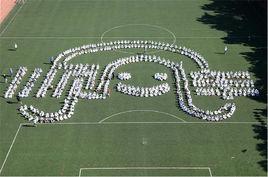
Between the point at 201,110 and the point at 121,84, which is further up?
the point at 121,84

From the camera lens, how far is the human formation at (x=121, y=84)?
61.0 metres

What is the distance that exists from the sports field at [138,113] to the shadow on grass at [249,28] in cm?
19

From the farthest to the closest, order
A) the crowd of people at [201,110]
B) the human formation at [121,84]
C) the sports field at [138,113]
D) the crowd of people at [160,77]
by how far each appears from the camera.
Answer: the crowd of people at [160,77] < the human formation at [121,84] < the crowd of people at [201,110] < the sports field at [138,113]

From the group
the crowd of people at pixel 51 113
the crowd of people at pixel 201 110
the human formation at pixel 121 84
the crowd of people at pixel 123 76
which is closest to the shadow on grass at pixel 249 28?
the human formation at pixel 121 84

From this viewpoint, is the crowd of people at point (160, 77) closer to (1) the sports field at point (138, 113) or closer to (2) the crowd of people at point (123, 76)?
(1) the sports field at point (138, 113)

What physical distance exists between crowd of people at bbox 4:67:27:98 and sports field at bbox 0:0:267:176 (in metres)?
0.79

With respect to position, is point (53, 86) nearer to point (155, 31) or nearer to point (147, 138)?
Result: point (147, 138)

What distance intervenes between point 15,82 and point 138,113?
1973 centimetres

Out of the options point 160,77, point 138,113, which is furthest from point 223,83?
point 138,113

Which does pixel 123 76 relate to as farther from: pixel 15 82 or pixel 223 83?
pixel 15 82

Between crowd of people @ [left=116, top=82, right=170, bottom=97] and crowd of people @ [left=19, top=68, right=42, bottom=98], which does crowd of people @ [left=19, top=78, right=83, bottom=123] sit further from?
crowd of people @ [left=116, top=82, right=170, bottom=97]

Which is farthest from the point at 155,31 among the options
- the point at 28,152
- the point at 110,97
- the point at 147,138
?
the point at 28,152

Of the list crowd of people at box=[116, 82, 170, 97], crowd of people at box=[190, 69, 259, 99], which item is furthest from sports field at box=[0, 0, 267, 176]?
crowd of people at box=[190, 69, 259, 99]

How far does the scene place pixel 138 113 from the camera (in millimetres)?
61188
